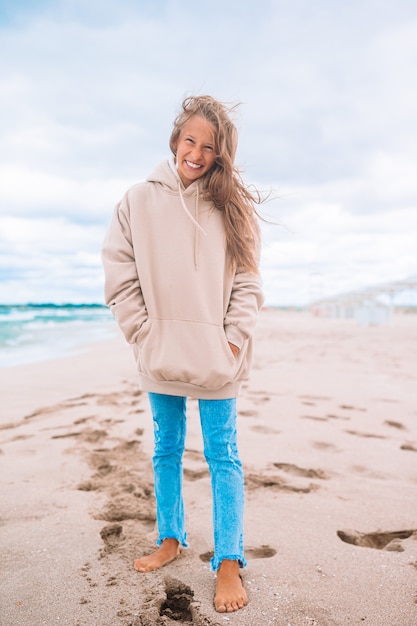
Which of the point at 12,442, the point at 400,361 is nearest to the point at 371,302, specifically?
the point at 400,361

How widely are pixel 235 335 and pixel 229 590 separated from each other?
922 mm

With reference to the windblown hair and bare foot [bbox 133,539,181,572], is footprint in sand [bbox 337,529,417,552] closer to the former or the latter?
bare foot [bbox 133,539,181,572]

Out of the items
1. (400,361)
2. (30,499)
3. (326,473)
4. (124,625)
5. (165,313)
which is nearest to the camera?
(124,625)

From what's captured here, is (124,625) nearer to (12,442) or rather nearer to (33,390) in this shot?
(12,442)

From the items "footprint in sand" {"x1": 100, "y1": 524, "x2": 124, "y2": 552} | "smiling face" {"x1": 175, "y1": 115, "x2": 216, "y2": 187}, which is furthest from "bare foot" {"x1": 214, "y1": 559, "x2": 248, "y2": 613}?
"smiling face" {"x1": 175, "y1": 115, "x2": 216, "y2": 187}

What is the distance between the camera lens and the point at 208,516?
7.94 feet

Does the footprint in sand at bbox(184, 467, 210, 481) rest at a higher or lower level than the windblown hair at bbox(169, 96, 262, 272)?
lower

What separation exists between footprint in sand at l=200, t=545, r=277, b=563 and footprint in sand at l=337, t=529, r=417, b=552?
362 millimetres

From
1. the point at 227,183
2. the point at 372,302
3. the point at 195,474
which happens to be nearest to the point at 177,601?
the point at 195,474

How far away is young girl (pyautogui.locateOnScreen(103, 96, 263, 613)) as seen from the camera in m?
1.84

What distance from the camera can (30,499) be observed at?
2.55 meters

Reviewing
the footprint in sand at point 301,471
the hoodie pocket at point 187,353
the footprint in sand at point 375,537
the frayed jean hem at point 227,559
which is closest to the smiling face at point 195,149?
the hoodie pocket at point 187,353

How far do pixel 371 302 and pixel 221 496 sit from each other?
26.0m

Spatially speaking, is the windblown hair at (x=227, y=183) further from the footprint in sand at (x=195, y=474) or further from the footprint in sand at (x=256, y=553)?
the footprint in sand at (x=195, y=474)
